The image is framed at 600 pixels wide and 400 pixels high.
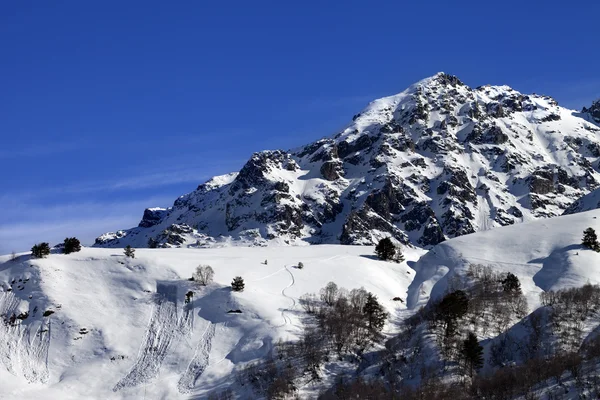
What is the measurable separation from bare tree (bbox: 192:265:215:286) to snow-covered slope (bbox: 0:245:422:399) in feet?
5.04

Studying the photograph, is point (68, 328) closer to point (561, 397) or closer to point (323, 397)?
point (323, 397)

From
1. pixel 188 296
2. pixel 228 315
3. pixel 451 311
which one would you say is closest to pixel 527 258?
pixel 451 311

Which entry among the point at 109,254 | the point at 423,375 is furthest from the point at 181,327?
the point at 423,375

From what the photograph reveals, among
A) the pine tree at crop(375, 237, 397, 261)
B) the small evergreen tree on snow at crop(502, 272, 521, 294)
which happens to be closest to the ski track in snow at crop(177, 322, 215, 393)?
the pine tree at crop(375, 237, 397, 261)

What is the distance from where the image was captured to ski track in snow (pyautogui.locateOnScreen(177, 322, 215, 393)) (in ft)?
383

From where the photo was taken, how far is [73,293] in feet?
454

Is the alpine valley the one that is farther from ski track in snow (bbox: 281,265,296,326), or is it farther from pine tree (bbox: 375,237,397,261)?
pine tree (bbox: 375,237,397,261)

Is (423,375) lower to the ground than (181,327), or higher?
lower

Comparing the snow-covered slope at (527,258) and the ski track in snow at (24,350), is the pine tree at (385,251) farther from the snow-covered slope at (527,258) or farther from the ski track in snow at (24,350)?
the ski track in snow at (24,350)

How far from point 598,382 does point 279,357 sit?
47614 millimetres

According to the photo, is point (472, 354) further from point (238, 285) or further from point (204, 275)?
point (204, 275)

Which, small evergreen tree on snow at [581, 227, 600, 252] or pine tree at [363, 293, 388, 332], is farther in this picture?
small evergreen tree on snow at [581, 227, 600, 252]

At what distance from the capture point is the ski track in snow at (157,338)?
119 meters

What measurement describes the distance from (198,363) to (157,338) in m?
10.5
